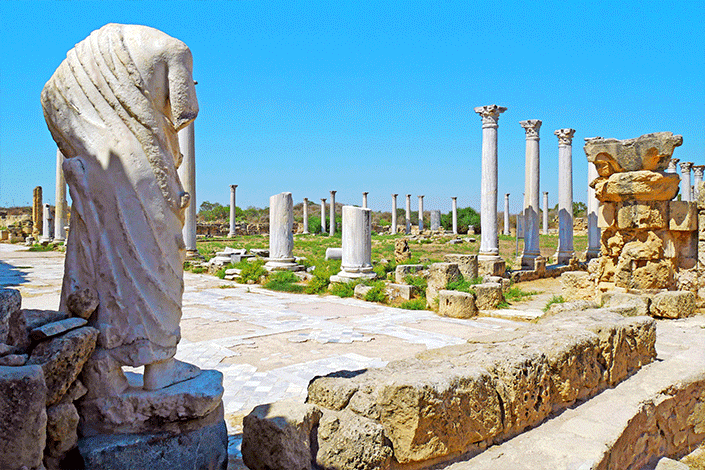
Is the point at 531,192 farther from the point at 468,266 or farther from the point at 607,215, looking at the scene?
the point at 607,215

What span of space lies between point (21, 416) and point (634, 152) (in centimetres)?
959

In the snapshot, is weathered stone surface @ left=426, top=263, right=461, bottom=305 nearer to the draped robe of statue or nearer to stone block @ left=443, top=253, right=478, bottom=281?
stone block @ left=443, top=253, right=478, bottom=281

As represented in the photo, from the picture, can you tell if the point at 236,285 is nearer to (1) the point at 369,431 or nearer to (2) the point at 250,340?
(2) the point at 250,340

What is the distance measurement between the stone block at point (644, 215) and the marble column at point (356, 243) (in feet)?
19.9

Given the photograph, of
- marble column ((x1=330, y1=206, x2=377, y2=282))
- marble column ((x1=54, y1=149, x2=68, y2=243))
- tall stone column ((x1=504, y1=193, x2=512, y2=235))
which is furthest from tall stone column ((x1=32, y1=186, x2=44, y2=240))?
tall stone column ((x1=504, y1=193, x2=512, y2=235))

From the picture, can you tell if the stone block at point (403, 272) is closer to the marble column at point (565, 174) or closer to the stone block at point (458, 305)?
the stone block at point (458, 305)

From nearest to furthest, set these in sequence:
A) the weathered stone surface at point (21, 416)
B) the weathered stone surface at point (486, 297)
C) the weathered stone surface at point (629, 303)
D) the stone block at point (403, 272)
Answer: the weathered stone surface at point (21, 416), the weathered stone surface at point (629, 303), the weathered stone surface at point (486, 297), the stone block at point (403, 272)

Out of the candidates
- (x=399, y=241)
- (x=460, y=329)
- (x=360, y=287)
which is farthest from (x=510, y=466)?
(x=399, y=241)

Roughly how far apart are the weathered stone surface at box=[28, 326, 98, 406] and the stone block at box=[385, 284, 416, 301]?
916 cm

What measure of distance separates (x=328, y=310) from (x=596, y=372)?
622 centimetres

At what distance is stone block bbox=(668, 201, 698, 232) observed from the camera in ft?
28.6

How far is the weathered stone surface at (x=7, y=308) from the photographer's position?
6.74 feet

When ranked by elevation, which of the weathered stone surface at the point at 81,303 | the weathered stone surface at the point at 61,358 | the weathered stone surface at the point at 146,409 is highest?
the weathered stone surface at the point at 81,303

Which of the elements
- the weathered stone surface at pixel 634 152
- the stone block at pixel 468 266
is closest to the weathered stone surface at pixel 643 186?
the weathered stone surface at pixel 634 152
